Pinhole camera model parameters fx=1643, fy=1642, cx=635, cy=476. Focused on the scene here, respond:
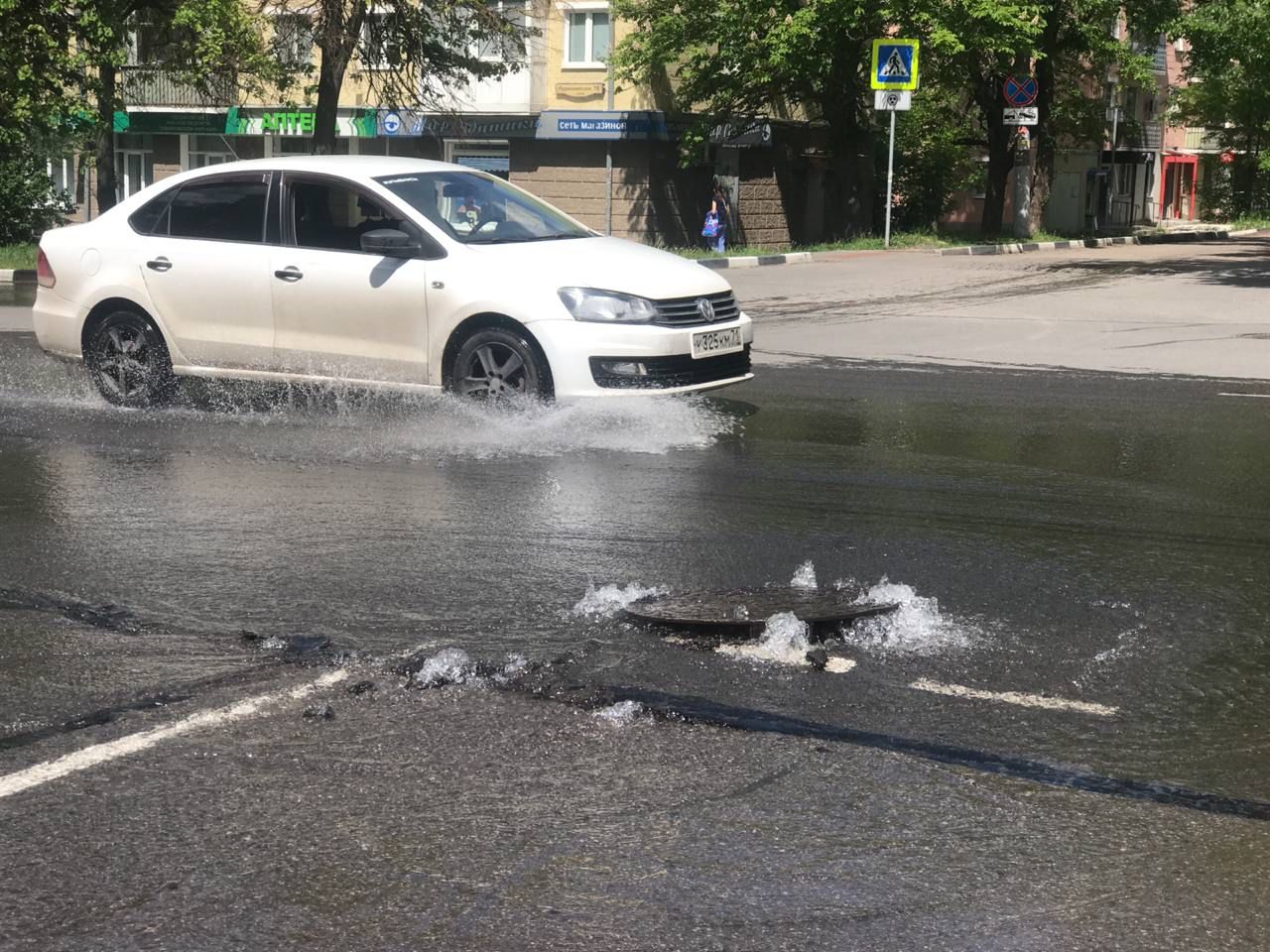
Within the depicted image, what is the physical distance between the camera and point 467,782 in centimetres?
396

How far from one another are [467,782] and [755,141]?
38.4m

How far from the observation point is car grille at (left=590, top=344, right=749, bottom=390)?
9156 millimetres

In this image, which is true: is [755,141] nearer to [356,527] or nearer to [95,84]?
[95,84]

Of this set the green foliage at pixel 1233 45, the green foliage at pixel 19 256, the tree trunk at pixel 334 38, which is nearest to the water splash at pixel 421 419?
the tree trunk at pixel 334 38

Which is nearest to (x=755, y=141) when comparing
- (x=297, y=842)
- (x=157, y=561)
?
(x=157, y=561)

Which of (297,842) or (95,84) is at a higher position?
(95,84)

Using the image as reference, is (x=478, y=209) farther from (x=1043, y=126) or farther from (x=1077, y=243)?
(x=1043, y=126)

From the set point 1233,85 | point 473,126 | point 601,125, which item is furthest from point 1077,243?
point 1233,85

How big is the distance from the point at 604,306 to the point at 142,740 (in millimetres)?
5328

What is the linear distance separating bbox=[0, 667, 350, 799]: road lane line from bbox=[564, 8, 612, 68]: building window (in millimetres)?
36651

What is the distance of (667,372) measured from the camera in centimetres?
930

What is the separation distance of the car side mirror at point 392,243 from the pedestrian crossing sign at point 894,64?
73.2 ft

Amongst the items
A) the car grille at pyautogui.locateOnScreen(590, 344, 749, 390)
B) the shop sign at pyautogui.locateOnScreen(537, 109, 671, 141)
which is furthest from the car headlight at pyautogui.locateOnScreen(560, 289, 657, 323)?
the shop sign at pyautogui.locateOnScreen(537, 109, 671, 141)

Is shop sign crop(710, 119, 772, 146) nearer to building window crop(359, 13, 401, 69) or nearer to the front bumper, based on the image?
building window crop(359, 13, 401, 69)
